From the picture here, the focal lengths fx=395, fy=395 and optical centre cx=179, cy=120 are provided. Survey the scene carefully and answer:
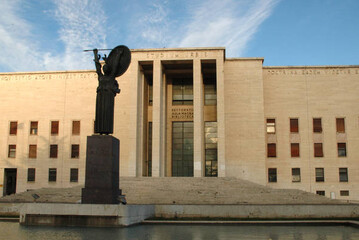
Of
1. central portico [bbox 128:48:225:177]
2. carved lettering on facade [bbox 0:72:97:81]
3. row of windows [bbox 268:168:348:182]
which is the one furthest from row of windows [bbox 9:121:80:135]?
row of windows [bbox 268:168:348:182]

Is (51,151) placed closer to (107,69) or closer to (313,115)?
(107,69)

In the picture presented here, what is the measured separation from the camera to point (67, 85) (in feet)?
143

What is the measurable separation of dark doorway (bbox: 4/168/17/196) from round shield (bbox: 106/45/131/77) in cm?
2916

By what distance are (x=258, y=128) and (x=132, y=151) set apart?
12772 mm

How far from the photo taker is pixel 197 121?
38.1 m

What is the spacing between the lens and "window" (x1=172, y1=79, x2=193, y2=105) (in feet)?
141

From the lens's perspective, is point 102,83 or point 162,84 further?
point 162,84

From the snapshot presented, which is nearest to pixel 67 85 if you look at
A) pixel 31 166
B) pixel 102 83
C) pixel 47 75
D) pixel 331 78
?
pixel 47 75

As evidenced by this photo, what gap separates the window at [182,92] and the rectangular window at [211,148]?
339 centimetres

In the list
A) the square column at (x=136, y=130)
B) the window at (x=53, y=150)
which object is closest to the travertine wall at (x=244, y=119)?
the square column at (x=136, y=130)

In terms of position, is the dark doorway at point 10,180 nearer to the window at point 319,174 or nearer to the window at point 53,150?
the window at point 53,150

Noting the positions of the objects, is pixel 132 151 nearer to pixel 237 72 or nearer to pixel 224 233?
pixel 237 72

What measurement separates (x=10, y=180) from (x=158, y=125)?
18.8 m

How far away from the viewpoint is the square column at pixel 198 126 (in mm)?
37256
